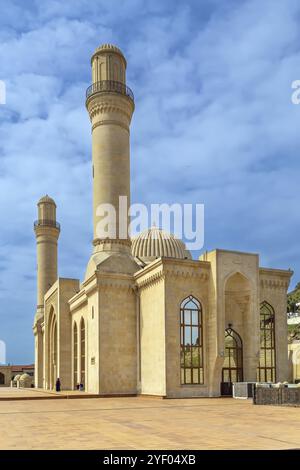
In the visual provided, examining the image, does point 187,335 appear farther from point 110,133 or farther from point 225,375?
point 110,133

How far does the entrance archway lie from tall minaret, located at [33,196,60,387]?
2639 cm

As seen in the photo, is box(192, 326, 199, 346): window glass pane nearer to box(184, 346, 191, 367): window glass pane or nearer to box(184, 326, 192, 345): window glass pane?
box(184, 326, 192, 345): window glass pane

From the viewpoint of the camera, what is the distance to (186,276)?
29.2 meters

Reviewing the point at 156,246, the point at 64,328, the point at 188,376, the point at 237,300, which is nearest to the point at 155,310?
the point at 188,376

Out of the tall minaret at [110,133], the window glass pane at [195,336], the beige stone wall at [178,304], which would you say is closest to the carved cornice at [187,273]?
the beige stone wall at [178,304]

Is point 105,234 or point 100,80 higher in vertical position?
point 100,80

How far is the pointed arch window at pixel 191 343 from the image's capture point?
94.9ft

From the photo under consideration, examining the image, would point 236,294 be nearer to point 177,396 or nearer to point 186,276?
point 186,276

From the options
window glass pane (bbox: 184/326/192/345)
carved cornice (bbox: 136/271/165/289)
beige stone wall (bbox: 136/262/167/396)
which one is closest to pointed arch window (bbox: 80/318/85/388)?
beige stone wall (bbox: 136/262/167/396)

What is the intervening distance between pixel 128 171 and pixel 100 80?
6.56m

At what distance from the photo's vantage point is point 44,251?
2105 inches

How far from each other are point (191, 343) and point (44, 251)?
27.7 m
